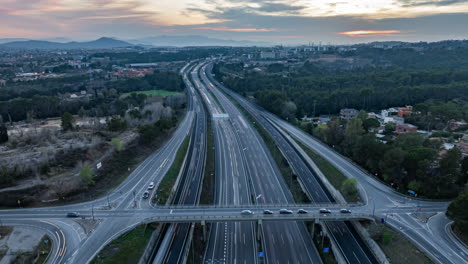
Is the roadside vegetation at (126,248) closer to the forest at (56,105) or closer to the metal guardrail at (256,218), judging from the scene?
the metal guardrail at (256,218)

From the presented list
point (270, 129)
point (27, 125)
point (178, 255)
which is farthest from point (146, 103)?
point (178, 255)

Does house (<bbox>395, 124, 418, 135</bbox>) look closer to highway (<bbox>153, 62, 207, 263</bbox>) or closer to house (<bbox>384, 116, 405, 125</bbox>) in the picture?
house (<bbox>384, 116, 405, 125</bbox>)

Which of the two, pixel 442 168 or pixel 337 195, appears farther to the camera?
pixel 337 195

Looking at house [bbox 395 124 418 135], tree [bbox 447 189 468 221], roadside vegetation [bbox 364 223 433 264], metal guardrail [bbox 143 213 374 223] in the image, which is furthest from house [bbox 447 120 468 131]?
roadside vegetation [bbox 364 223 433 264]

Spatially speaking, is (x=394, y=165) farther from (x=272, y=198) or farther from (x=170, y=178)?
(x=170, y=178)

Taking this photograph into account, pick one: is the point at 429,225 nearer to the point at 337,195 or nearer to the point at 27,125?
the point at 337,195

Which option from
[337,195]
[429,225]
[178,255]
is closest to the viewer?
[178,255]
